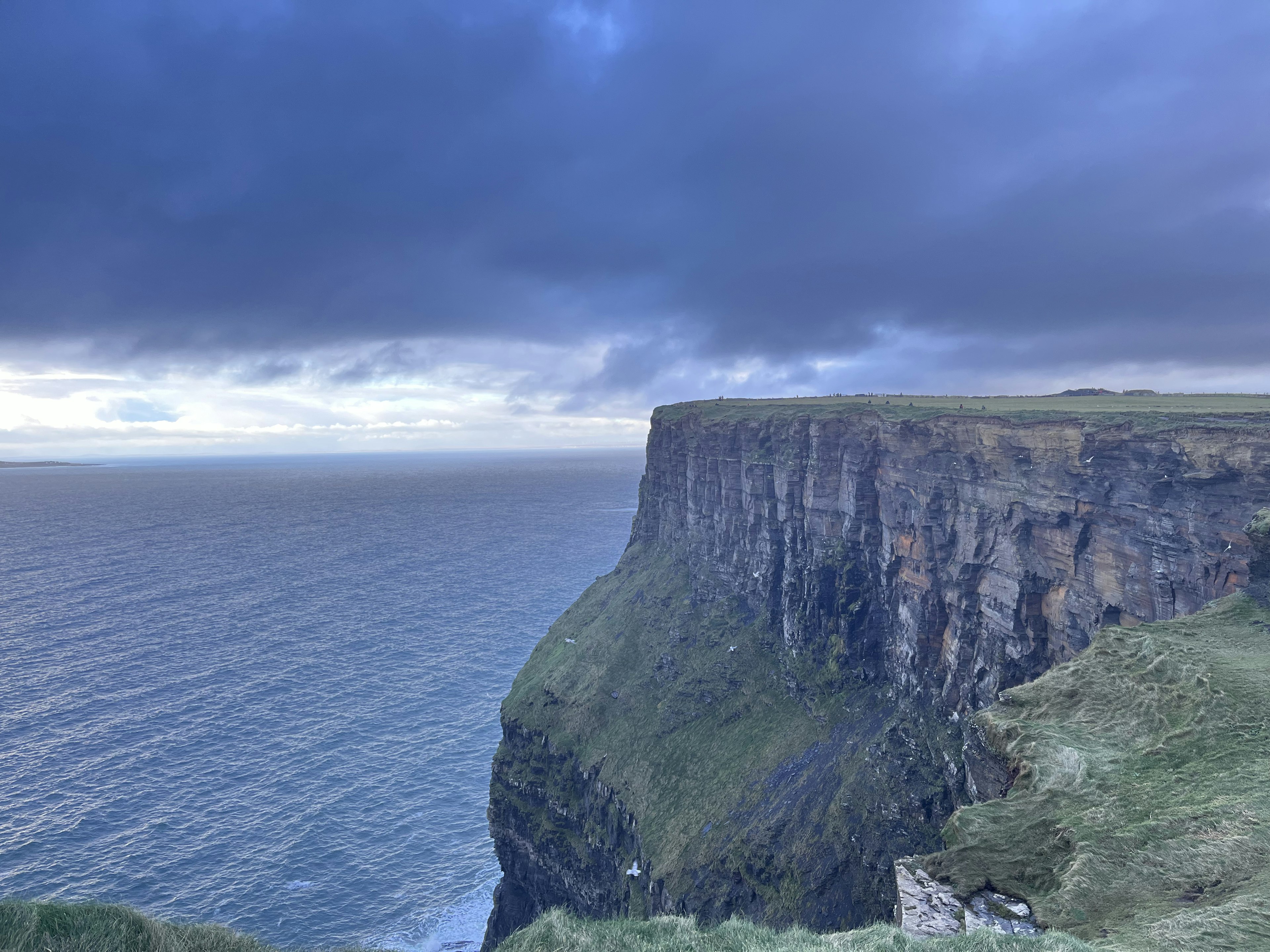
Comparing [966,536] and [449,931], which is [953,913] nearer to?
[966,536]

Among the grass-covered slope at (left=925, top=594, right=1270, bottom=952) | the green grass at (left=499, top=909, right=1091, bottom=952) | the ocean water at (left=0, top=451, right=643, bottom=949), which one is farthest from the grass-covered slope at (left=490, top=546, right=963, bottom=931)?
the green grass at (left=499, top=909, right=1091, bottom=952)

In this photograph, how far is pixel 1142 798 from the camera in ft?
54.5

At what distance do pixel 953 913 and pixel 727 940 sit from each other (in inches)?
224

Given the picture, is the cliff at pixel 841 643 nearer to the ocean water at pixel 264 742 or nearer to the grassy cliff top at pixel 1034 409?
the grassy cliff top at pixel 1034 409

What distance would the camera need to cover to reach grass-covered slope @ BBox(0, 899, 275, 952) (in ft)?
45.7

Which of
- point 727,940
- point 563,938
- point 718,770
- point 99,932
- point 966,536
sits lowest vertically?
point 718,770

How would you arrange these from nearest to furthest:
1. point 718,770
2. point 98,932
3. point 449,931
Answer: point 98,932 → point 718,770 → point 449,931

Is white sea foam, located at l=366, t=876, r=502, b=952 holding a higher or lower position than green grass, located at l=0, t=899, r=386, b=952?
lower

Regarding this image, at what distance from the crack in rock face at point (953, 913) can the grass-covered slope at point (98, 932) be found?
16.5 meters

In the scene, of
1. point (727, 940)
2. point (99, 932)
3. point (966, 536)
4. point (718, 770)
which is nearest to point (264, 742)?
point (718, 770)

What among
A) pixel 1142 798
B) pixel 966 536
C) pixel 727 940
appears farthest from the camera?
pixel 966 536

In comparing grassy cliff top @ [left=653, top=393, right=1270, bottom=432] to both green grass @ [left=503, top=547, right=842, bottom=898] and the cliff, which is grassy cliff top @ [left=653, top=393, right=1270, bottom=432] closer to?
the cliff

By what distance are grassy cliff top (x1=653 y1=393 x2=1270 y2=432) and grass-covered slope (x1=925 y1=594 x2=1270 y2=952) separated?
525 inches

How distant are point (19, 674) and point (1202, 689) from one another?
117 meters
